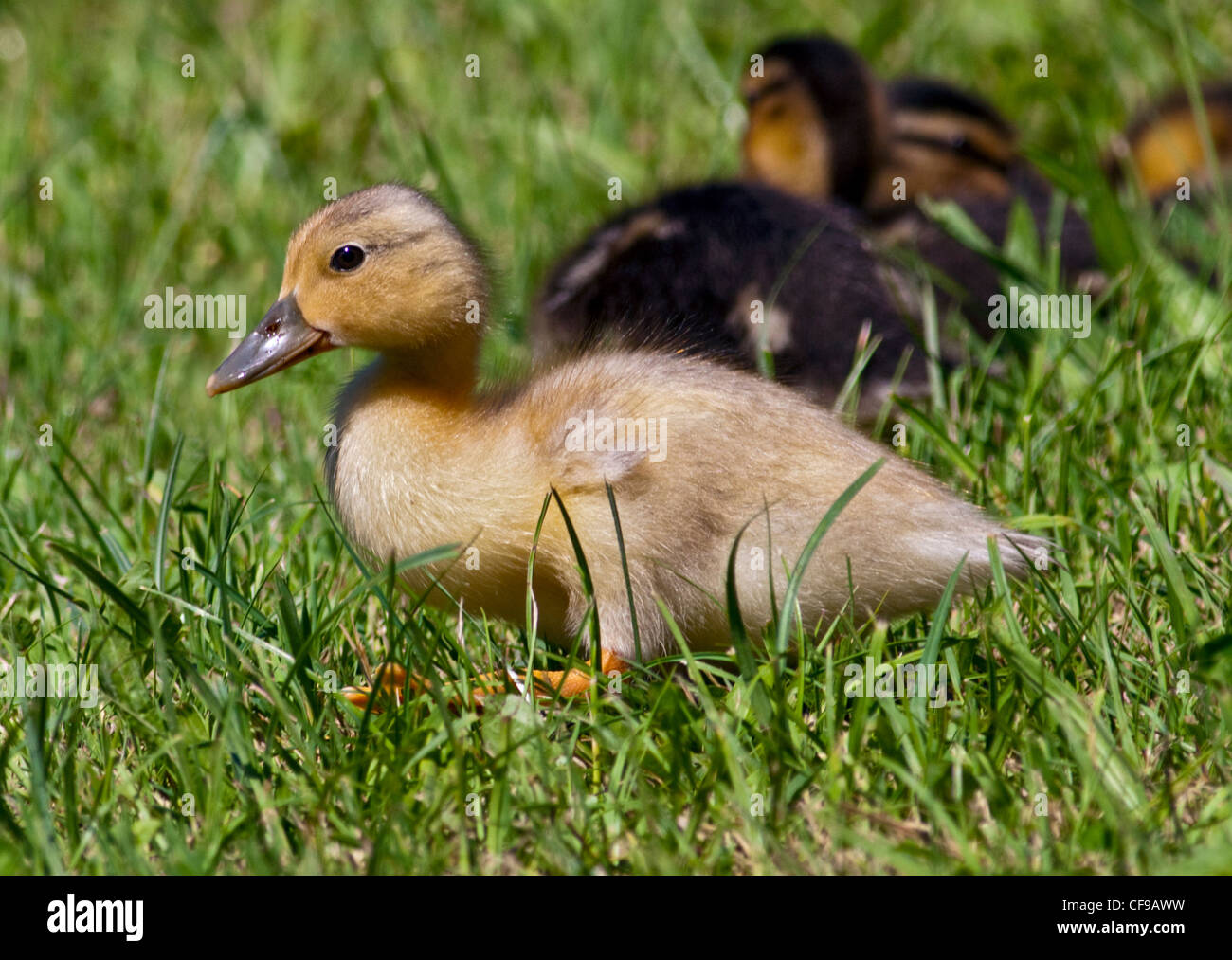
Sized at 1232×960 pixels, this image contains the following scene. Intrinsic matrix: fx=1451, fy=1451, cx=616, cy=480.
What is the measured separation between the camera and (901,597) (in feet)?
7.88

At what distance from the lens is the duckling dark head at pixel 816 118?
184 inches

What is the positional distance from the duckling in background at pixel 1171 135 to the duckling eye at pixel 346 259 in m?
3.46

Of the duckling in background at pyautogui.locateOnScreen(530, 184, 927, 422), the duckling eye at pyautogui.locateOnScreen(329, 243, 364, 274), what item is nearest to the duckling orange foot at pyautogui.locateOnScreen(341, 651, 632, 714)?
the duckling eye at pyautogui.locateOnScreen(329, 243, 364, 274)

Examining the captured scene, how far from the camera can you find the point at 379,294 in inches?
98.8

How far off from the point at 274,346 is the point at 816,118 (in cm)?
260

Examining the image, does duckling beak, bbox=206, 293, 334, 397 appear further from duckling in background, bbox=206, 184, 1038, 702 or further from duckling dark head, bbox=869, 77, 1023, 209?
duckling dark head, bbox=869, 77, 1023, 209
